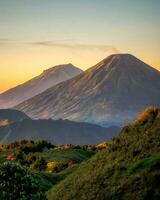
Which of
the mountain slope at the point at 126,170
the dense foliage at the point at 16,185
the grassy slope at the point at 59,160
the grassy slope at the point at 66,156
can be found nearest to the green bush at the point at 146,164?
the mountain slope at the point at 126,170

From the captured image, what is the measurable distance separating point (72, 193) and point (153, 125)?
6807 mm

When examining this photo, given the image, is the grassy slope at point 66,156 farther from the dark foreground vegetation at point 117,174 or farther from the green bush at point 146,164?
the green bush at point 146,164

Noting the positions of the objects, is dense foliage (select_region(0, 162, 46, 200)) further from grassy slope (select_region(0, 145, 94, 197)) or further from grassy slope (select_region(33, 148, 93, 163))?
A: grassy slope (select_region(33, 148, 93, 163))

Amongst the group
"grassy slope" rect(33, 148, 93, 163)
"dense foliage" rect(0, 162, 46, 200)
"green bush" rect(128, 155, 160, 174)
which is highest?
"green bush" rect(128, 155, 160, 174)

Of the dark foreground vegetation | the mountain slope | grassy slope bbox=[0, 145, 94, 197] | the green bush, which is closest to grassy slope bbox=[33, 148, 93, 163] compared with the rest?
grassy slope bbox=[0, 145, 94, 197]

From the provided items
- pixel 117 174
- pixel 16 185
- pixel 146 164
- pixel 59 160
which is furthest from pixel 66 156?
pixel 16 185

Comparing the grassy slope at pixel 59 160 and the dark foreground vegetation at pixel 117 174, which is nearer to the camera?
the dark foreground vegetation at pixel 117 174

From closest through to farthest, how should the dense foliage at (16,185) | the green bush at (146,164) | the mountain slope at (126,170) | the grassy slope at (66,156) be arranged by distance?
the dense foliage at (16,185)
the mountain slope at (126,170)
the green bush at (146,164)
the grassy slope at (66,156)

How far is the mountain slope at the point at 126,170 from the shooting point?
25052 mm

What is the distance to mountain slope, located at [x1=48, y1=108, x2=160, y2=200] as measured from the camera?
2505 cm

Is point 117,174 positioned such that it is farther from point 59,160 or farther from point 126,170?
point 59,160

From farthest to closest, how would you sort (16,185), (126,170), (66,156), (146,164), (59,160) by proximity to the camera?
(66,156) → (59,160) → (126,170) → (146,164) → (16,185)

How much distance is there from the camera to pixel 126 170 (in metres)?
27.5

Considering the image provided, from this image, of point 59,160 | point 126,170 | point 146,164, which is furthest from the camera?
point 59,160
